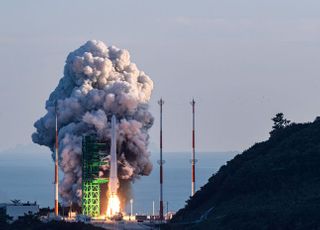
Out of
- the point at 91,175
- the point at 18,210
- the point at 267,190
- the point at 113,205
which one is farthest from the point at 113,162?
the point at 267,190

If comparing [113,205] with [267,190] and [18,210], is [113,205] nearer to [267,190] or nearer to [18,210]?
[18,210]

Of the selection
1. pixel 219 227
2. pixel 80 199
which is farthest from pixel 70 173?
pixel 219 227

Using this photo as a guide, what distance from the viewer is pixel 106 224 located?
411ft

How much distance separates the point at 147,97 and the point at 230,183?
109 ft

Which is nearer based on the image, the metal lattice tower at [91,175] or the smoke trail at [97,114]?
the metal lattice tower at [91,175]

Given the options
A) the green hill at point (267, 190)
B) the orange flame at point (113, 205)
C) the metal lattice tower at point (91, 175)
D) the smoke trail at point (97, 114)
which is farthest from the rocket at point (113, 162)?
the green hill at point (267, 190)

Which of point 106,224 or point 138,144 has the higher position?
point 138,144

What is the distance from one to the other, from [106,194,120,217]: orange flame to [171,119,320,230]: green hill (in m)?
12.6

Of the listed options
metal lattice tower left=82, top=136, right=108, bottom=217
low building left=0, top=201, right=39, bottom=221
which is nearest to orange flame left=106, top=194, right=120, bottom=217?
metal lattice tower left=82, top=136, right=108, bottom=217

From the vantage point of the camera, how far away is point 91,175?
454 ft

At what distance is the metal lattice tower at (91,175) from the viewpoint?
452 ft

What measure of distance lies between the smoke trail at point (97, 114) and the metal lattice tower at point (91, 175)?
2.49 metres

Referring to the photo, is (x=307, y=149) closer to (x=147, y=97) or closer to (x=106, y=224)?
(x=106, y=224)

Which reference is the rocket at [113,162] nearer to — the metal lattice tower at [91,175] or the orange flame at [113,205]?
the orange flame at [113,205]
